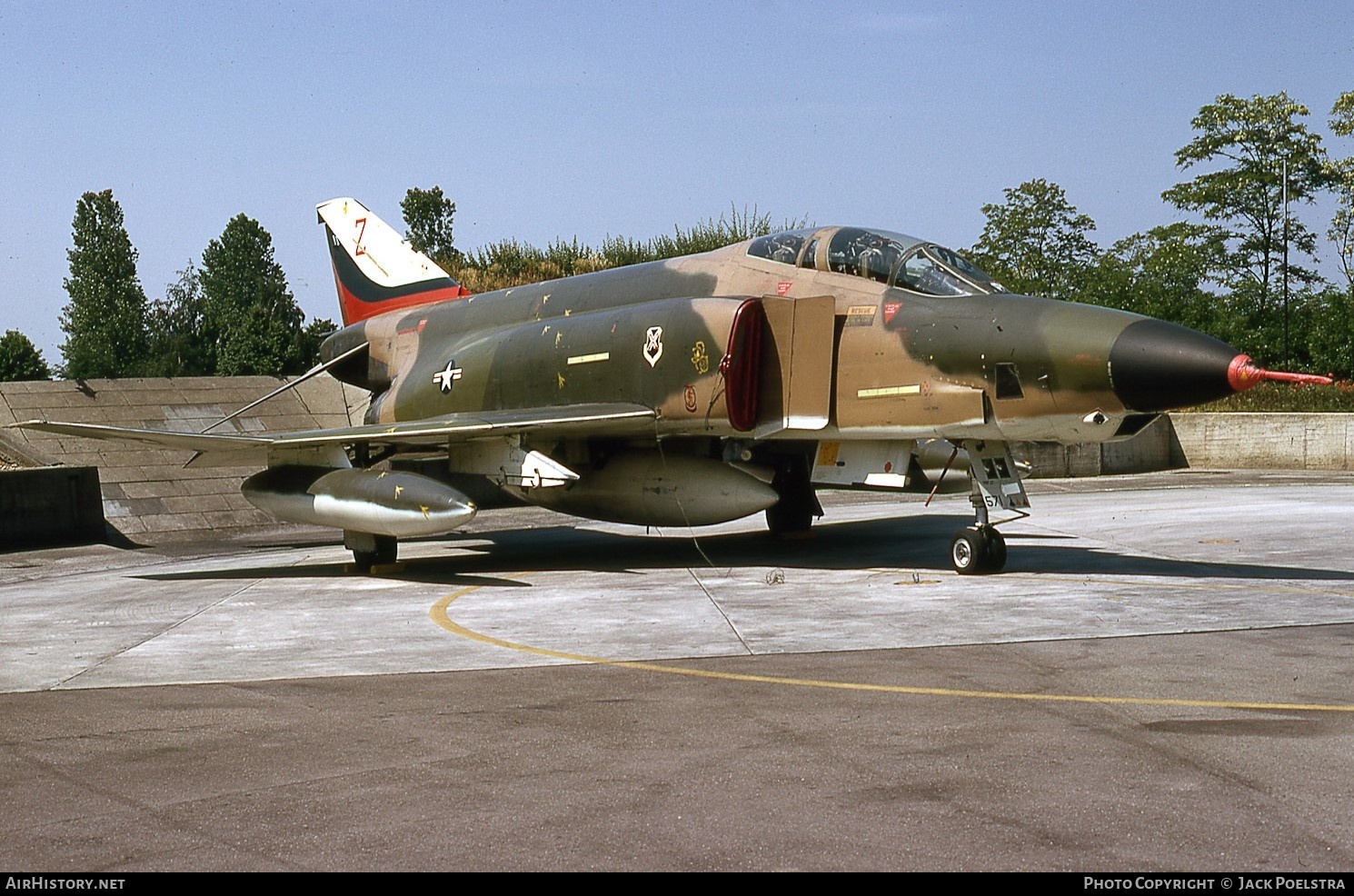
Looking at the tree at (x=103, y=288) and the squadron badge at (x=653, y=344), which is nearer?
the squadron badge at (x=653, y=344)

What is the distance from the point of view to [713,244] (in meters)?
33.3

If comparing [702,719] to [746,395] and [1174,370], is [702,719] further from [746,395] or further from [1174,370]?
[746,395]

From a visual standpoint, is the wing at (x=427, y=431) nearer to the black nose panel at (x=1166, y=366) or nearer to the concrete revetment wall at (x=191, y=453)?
the black nose panel at (x=1166, y=366)

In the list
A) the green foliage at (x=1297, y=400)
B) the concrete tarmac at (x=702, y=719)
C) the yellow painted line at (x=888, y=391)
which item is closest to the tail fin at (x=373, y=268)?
the concrete tarmac at (x=702, y=719)

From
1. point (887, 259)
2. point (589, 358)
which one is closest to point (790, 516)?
point (589, 358)

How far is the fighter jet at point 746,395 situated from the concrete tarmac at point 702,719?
3.41 feet

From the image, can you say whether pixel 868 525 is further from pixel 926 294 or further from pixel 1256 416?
pixel 1256 416

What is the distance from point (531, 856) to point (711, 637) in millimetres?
5166

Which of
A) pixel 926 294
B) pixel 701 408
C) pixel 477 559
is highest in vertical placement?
pixel 926 294

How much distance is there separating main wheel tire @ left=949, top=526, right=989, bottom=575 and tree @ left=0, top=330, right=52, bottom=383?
26.8 m

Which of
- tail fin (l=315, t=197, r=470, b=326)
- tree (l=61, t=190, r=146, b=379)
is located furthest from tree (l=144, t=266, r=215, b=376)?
tail fin (l=315, t=197, r=470, b=326)

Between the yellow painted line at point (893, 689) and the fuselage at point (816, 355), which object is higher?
the fuselage at point (816, 355)

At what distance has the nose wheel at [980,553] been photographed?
12.8 meters

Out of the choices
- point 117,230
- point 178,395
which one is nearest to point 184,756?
point 178,395
